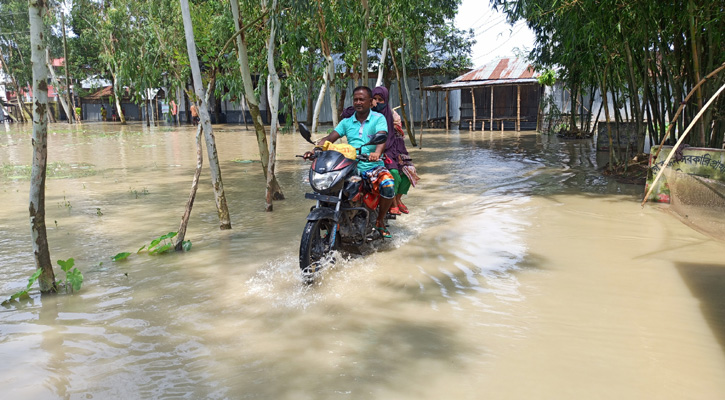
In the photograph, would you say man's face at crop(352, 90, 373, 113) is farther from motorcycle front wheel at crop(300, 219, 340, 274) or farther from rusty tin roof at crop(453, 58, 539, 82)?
rusty tin roof at crop(453, 58, 539, 82)

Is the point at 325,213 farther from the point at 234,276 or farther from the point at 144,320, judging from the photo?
the point at 144,320

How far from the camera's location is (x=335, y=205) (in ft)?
16.9

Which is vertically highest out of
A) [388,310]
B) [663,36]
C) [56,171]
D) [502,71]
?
[502,71]

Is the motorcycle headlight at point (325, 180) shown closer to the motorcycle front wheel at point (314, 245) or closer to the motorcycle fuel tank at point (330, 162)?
the motorcycle fuel tank at point (330, 162)

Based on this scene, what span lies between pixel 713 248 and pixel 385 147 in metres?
3.61

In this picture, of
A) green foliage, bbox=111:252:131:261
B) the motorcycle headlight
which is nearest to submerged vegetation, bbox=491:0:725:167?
the motorcycle headlight

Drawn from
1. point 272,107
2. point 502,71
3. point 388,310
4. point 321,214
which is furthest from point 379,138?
point 502,71

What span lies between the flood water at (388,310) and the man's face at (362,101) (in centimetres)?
155

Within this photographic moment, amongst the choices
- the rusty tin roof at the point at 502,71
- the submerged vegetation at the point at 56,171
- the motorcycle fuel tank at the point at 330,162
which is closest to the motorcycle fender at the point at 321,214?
the motorcycle fuel tank at the point at 330,162

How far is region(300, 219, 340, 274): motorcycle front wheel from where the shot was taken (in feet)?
15.6

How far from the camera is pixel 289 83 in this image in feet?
30.5

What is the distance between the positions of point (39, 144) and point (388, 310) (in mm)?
3166

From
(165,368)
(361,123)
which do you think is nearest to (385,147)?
(361,123)

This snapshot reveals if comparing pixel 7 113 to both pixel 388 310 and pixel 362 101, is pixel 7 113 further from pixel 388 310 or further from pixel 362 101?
pixel 388 310
